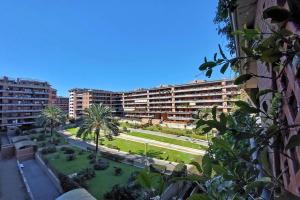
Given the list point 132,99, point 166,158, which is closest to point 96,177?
point 166,158

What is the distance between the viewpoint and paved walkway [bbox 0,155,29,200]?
21547 millimetres

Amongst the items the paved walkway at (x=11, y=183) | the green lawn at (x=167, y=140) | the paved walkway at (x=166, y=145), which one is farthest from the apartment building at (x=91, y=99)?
the paved walkway at (x=11, y=183)

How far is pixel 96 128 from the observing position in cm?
2912

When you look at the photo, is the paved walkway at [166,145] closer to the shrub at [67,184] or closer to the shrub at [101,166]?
the shrub at [101,166]

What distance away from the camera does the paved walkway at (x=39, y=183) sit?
20.9 meters

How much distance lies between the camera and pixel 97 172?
24438mm

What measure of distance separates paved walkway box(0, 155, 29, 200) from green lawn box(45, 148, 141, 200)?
12.2ft

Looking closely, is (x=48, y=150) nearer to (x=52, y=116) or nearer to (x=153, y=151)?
(x=52, y=116)

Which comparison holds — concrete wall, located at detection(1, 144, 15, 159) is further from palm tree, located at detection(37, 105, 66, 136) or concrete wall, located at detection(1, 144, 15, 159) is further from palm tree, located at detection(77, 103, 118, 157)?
palm tree, located at detection(77, 103, 118, 157)

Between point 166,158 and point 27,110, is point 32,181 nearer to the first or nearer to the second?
point 166,158

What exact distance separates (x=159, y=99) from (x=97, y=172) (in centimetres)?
4479

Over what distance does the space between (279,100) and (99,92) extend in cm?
8471

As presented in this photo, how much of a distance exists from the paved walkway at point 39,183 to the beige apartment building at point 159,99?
24955 millimetres

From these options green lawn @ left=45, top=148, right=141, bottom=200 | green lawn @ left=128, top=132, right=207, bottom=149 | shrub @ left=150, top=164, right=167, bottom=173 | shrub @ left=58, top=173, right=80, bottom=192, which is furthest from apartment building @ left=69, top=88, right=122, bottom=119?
shrub @ left=150, top=164, right=167, bottom=173
